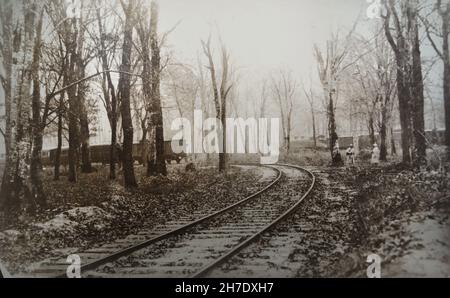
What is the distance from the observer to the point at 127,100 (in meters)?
8.35

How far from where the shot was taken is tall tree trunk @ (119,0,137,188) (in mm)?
8031

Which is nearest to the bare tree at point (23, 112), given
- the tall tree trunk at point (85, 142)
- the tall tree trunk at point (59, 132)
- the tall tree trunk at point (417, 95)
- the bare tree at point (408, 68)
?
the tall tree trunk at point (59, 132)

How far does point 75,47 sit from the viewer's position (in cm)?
812

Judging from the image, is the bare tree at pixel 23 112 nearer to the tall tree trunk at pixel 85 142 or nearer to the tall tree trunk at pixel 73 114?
the tall tree trunk at pixel 73 114

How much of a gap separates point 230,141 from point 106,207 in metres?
2.59

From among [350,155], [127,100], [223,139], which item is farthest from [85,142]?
[350,155]

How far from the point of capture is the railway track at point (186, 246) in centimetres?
510

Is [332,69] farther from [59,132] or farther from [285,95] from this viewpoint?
[59,132]

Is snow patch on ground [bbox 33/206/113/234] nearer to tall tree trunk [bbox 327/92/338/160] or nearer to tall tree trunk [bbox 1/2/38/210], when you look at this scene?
tall tree trunk [bbox 1/2/38/210]

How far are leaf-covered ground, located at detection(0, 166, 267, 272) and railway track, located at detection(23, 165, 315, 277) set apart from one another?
16.6 inches

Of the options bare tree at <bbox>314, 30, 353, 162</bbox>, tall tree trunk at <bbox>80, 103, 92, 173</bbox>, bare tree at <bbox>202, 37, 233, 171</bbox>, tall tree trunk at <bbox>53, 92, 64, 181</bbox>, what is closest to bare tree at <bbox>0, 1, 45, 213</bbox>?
tall tree trunk at <bbox>53, 92, 64, 181</bbox>

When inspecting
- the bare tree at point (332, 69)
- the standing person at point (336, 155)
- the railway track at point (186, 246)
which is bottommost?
the railway track at point (186, 246)

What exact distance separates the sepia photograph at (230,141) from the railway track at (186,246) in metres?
0.03
